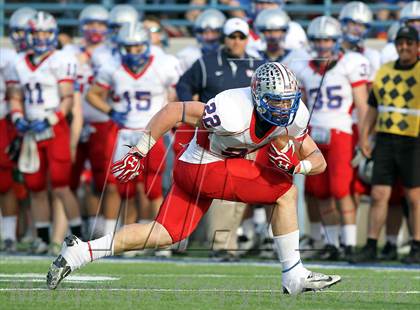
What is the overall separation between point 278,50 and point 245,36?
1.03 meters

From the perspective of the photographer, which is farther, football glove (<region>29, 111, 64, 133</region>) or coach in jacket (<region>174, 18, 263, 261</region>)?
A: football glove (<region>29, 111, 64, 133</region>)

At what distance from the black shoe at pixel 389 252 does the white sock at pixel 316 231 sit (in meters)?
0.61

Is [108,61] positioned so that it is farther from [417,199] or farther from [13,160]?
[417,199]

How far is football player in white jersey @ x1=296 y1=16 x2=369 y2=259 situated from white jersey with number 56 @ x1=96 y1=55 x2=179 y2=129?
1228 mm

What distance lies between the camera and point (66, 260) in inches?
269

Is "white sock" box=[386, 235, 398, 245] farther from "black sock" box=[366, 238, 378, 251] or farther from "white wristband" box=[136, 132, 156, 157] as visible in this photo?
"white wristband" box=[136, 132, 156, 157]

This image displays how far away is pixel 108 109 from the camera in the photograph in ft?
36.6

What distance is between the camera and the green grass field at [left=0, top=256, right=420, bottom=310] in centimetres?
648

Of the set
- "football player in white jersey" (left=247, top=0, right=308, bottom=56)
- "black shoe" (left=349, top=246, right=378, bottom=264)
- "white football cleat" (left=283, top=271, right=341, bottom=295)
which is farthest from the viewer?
"football player in white jersey" (left=247, top=0, right=308, bottom=56)

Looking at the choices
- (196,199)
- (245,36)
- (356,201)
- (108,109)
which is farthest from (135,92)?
(196,199)

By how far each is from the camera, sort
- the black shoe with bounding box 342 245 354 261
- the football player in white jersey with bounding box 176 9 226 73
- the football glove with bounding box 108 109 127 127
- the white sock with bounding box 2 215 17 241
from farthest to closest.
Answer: the football player in white jersey with bounding box 176 9 226 73, the white sock with bounding box 2 215 17 241, the football glove with bounding box 108 109 127 127, the black shoe with bounding box 342 245 354 261

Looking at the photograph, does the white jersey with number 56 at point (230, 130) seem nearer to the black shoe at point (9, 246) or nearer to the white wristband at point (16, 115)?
the white wristband at point (16, 115)

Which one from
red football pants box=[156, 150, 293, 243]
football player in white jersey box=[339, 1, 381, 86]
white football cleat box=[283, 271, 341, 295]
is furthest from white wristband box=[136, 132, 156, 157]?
football player in white jersey box=[339, 1, 381, 86]

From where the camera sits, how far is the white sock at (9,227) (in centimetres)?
1137
